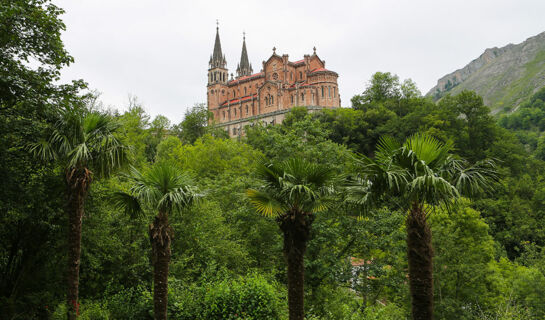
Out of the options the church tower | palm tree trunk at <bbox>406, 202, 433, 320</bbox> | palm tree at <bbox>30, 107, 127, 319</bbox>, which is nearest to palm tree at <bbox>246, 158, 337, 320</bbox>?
palm tree trunk at <bbox>406, 202, 433, 320</bbox>

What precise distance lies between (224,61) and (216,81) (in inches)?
204

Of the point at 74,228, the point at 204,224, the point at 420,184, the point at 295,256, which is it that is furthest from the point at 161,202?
the point at 204,224

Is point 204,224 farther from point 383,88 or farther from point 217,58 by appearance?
point 217,58

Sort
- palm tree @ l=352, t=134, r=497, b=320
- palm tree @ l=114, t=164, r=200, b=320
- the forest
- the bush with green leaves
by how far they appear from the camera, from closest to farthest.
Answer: palm tree @ l=352, t=134, r=497, b=320, the forest, palm tree @ l=114, t=164, r=200, b=320, the bush with green leaves

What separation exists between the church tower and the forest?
7288cm

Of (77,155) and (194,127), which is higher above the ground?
(194,127)

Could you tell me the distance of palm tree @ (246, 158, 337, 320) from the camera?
32.2ft

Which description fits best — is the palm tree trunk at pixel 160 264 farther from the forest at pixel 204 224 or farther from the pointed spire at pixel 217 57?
the pointed spire at pixel 217 57

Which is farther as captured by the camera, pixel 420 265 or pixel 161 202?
pixel 161 202

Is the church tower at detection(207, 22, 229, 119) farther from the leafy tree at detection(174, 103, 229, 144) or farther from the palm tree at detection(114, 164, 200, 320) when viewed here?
the palm tree at detection(114, 164, 200, 320)

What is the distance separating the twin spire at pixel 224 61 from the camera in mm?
96781

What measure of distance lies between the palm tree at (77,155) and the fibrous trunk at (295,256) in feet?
18.2

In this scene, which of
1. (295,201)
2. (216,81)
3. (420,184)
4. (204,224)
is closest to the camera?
(420,184)

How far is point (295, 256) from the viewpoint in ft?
32.4
